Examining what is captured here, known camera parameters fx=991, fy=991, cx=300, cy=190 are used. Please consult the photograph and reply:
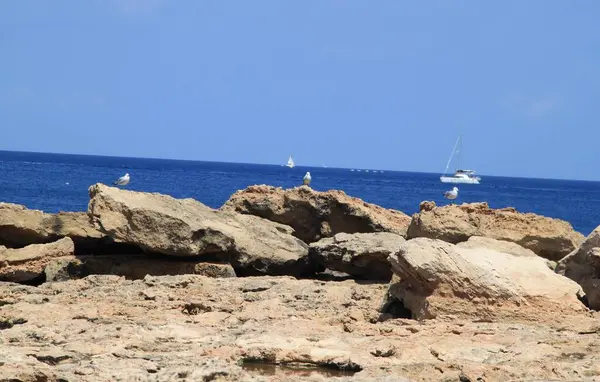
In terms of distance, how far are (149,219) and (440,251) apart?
14.5 feet

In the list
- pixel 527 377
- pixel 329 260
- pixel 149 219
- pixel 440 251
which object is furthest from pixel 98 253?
pixel 527 377

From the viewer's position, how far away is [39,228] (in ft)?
45.3

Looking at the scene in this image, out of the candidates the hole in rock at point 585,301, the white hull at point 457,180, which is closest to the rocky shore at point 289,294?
the hole in rock at point 585,301

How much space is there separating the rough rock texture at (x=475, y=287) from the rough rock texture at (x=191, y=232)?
3780 millimetres

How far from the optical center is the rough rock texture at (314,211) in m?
15.8

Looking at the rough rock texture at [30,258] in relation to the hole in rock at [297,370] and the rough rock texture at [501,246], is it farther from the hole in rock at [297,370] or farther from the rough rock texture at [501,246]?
the hole in rock at [297,370]

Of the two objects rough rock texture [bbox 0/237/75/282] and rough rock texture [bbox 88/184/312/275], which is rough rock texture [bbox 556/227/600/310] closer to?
rough rock texture [bbox 88/184/312/275]

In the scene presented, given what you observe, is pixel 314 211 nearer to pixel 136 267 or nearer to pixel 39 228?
pixel 136 267

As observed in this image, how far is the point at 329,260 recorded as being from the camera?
13633mm

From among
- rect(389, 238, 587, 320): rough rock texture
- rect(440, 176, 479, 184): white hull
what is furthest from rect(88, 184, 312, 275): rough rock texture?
rect(440, 176, 479, 184): white hull

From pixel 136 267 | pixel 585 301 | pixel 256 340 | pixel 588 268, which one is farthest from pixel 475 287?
pixel 136 267

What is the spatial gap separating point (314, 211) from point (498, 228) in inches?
135

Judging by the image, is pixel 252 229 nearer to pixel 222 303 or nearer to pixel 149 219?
pixel 149 219

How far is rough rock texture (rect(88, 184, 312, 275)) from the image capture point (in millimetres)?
12852
